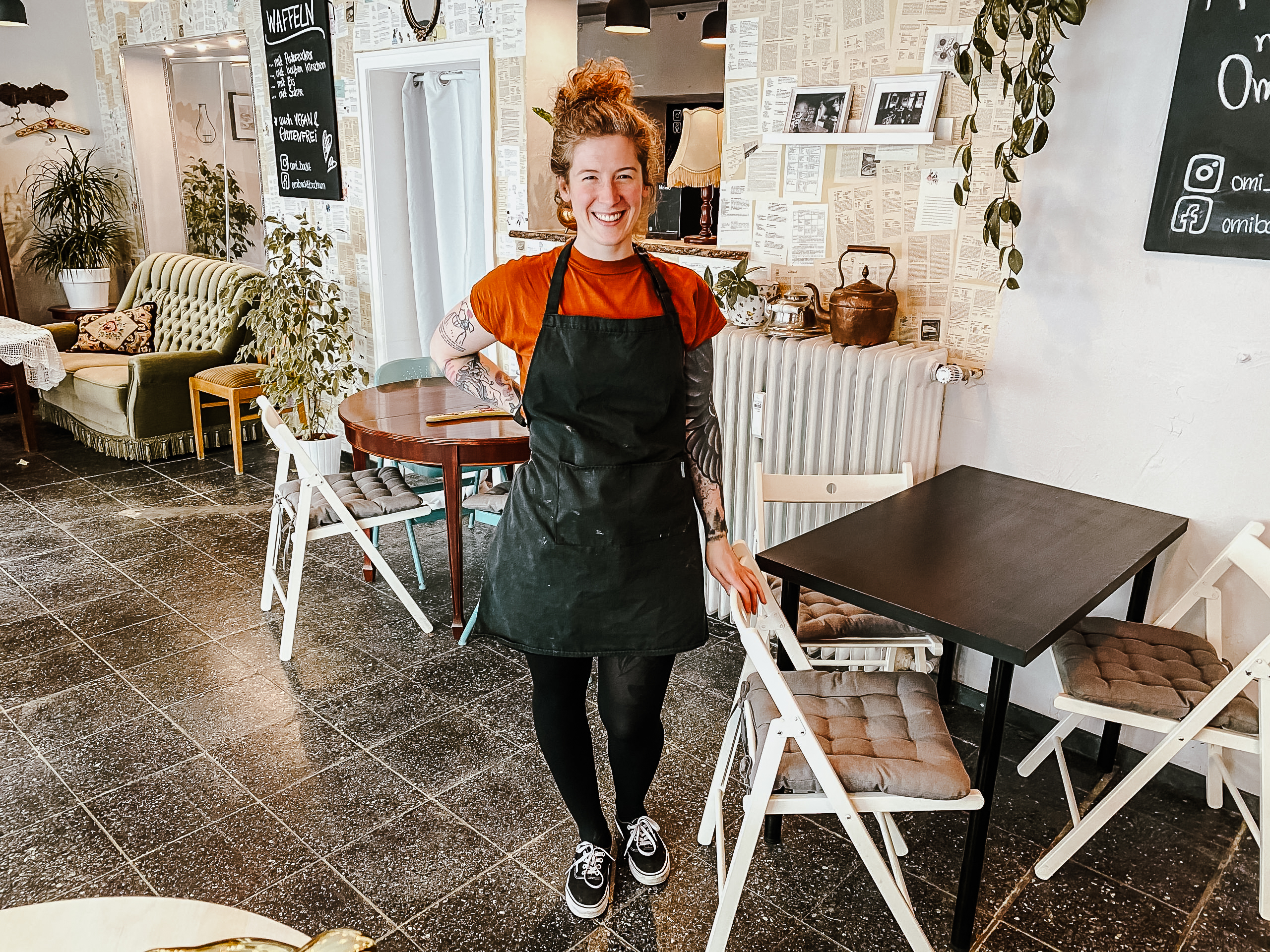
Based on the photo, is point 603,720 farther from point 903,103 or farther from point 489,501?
point 903,103

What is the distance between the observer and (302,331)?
16.5ft

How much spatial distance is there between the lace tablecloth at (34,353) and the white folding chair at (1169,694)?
5357mm

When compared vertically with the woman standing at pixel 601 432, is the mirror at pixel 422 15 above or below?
above

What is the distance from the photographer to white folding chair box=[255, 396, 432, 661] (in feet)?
10.5

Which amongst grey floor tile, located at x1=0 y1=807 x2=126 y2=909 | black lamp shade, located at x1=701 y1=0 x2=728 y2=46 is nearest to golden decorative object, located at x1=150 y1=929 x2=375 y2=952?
grey floor tile, located at x1=0 y1=807 x2=126 y2=909

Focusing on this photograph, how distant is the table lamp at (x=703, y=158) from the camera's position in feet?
11.5

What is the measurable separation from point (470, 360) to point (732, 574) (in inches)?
26.5

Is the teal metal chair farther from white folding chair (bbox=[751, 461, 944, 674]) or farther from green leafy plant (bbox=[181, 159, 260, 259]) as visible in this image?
green leafy plant (bbox=[181, 159, 260, 259])

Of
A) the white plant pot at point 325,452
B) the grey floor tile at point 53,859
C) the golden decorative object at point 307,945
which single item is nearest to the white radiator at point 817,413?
the grey floor tile at point 53,859

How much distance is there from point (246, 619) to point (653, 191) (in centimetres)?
248

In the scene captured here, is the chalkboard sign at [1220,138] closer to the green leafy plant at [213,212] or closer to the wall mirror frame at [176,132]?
the wall mirror frame at [176,132]

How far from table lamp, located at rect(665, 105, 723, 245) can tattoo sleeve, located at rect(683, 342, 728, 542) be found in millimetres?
1754

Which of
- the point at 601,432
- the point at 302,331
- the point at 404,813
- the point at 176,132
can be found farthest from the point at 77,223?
the point at 601,432

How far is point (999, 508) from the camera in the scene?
2512 millimetres
